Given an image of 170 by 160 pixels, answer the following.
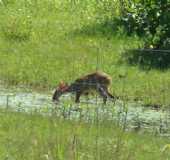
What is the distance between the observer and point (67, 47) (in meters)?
14.8

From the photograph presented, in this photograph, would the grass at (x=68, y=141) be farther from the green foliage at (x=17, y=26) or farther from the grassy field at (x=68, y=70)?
the green foliage at (x=17, y=26)

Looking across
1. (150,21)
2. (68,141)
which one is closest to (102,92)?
(150,21)

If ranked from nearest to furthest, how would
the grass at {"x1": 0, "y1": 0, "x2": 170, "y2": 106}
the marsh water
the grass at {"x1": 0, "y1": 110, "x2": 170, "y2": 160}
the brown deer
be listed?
the grass at {"x1": 0, "y1": 110, "x2": 170, "y2": 160}
the marsh water
the brown deer
the grass at {"x1": 0, "y1": 0, "x2": 170, "y2": 106}

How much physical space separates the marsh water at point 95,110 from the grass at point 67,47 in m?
0.62

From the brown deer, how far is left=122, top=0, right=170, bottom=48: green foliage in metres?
2.66

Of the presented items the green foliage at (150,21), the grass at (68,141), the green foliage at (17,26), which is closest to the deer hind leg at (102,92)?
the grass at (68,141)

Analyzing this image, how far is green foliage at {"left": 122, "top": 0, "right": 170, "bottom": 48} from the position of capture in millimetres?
14469

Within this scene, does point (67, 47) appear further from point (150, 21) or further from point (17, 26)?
point (150, 21)

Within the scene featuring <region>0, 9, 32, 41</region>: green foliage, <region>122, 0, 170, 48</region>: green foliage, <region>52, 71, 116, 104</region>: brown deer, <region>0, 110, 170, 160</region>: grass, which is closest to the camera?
<region>0, 110, 170, 160</region>: grass

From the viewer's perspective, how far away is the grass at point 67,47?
12805 millimetres

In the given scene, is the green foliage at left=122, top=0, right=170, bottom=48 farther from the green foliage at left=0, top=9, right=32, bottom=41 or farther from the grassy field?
the green foliage at left=0, top=9, right=32, bottom=41

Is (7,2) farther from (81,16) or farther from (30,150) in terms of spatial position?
(30,150)

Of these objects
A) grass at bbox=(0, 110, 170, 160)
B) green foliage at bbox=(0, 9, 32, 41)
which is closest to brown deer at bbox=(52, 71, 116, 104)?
grass at bbox=(0, 110, 170, 160)

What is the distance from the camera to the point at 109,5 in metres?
17.8
